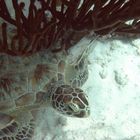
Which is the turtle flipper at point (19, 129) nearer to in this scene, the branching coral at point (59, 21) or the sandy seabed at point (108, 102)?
the sandy seabed at point (108, 102)

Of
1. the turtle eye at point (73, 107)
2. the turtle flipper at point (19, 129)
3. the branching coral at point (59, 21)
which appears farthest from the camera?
the turtle flipper at point (19, 129)

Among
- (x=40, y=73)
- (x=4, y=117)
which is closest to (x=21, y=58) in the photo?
(x=40, y=73)

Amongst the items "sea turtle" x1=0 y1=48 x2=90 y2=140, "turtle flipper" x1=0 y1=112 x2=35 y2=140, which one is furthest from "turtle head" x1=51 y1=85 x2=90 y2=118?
"turtle flipper" x1=0 y1=112 x2=35 y2=140

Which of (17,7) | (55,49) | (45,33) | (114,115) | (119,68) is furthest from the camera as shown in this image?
(119,68)

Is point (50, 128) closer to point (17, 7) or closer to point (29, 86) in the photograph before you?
point (29, 86)

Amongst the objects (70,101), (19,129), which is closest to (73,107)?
(70,101)

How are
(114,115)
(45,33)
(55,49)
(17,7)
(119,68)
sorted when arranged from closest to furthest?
1. (17,7)
2. (45,33)
3. (55,49)
4. (114,115)
5. (119,68)

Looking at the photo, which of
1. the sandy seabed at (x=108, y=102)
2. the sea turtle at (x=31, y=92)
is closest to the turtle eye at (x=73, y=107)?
the sea turtle at (x=31, y=92)

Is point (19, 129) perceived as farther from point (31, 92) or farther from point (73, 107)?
point (73, 107)
